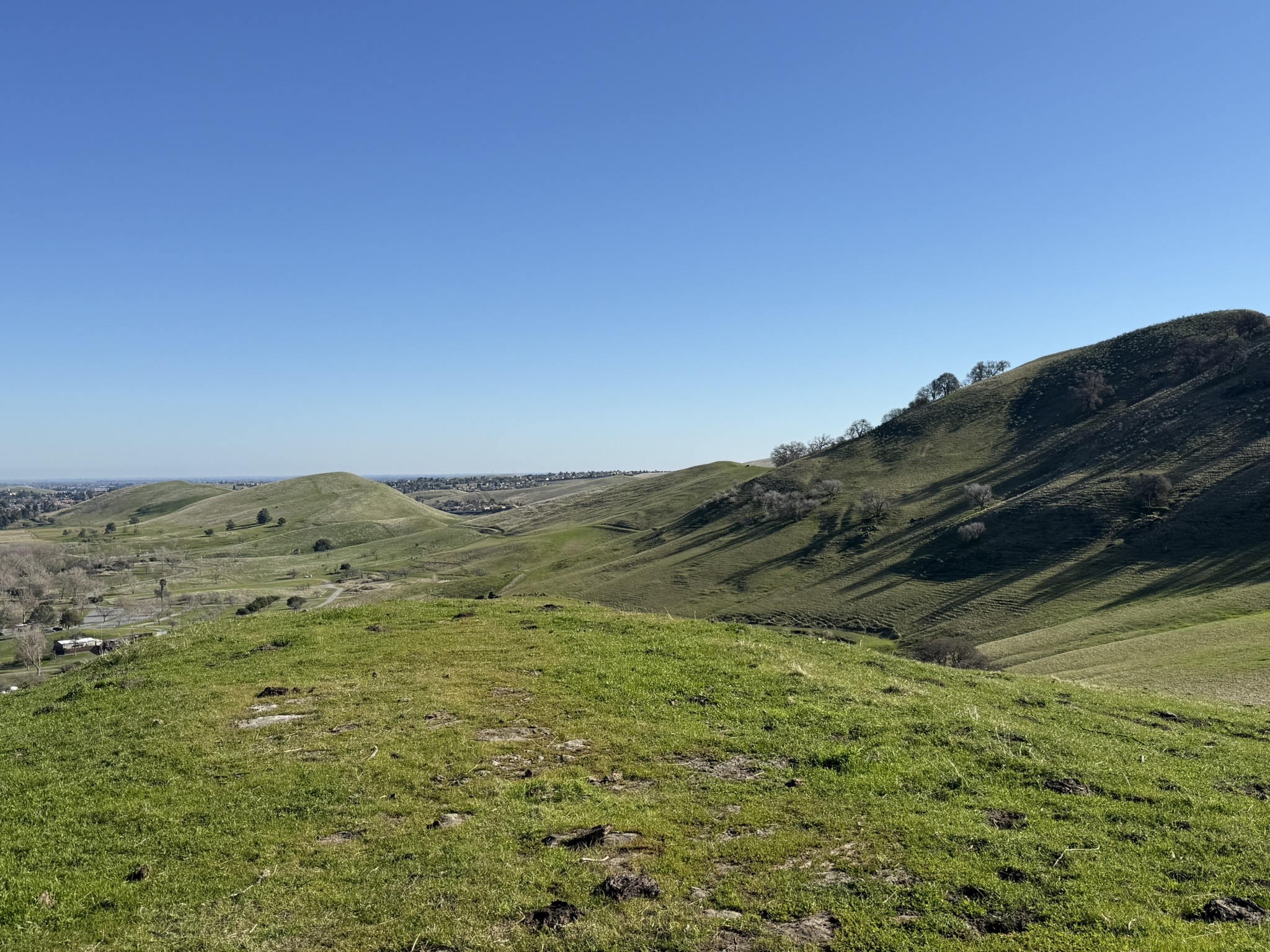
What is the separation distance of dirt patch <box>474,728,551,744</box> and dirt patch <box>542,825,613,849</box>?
4304 millimetres

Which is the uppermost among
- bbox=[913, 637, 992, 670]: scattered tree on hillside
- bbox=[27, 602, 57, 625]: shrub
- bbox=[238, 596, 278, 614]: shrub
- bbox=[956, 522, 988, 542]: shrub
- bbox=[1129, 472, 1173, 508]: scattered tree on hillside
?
bbox=[1129, 472, 1173, 508]: scattered tree on hillside

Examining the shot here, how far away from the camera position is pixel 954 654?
57469mm

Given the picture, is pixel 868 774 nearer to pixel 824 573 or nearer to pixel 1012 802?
pixel 1012 802

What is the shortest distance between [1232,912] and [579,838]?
30.0ft

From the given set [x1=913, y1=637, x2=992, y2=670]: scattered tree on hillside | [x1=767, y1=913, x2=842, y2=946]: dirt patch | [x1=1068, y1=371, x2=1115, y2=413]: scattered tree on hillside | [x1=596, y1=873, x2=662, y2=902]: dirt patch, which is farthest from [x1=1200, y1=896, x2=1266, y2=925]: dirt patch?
[x1=1068, y1=371, x2=1115, y2=413]: scattered tree on hillside

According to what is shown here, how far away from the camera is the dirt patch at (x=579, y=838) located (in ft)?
34.7

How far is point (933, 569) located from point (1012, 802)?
92.7 metres

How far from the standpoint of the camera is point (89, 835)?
1094 cm

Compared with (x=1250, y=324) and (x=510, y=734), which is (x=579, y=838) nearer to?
(x=510, y=734)

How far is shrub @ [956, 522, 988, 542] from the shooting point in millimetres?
100500

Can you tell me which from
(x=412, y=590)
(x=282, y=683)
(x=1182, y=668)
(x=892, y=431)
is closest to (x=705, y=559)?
(x=412, y=590)

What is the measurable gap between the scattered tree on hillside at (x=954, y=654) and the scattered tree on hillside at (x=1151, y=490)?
46994 millimetres

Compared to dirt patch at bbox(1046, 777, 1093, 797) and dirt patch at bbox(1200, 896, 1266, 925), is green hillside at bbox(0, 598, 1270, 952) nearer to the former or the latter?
dirt patch at bbox(1046, 777, 1093, 797)

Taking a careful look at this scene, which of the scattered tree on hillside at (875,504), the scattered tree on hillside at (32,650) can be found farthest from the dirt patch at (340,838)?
the scattered tree on hillside at (875,504)
